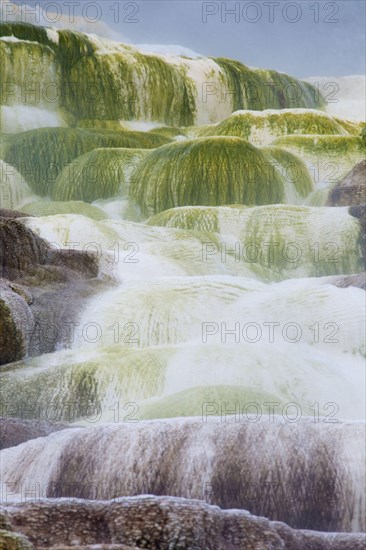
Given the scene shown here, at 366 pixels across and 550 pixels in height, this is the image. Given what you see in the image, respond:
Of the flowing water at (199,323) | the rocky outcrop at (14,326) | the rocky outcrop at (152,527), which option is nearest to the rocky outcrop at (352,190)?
the flowing water at (199,323)

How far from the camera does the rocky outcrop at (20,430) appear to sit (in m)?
3.45

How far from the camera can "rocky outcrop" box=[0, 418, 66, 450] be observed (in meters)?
3.45

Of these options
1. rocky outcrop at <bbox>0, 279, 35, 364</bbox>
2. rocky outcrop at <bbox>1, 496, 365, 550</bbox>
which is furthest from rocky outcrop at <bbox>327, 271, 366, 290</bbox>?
rocky outcrop at <bbox>1, 496, 365, 550</bbox>

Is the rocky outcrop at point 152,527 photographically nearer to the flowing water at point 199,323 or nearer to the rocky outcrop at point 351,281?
the flowing water at point 199,323

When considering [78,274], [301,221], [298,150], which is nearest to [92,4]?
[298,150]

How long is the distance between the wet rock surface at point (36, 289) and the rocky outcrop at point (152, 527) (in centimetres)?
207

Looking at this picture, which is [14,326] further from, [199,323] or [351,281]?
[351,281]

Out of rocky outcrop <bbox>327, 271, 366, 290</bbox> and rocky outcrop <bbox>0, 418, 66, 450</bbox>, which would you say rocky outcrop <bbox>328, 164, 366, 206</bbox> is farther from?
rocky outcrop <bbox>0, 418, 66, 450</bbox>

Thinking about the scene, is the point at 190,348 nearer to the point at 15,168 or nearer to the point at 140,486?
the point at 140,486

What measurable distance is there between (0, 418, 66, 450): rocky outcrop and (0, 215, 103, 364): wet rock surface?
1022 mm

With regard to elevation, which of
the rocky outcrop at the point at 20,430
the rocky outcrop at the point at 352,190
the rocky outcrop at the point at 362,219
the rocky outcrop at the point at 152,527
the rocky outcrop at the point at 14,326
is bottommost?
the rocky outcrop at the point at 152,527

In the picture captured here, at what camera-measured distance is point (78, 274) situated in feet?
18.7

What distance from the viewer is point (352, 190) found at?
848 cm

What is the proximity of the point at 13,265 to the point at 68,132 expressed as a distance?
473cm
